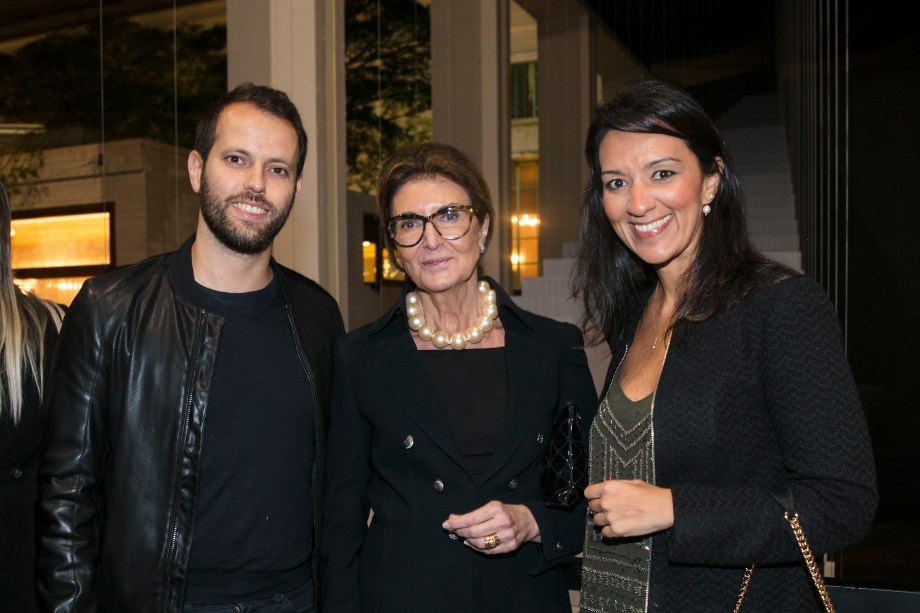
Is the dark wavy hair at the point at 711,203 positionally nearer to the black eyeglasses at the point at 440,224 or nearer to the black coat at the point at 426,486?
the black eyeglasses at the point at 440,224

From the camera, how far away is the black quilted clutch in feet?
7.02

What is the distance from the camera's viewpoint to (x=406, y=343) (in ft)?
7.86

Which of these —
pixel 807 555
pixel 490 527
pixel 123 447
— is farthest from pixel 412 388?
pixel 807 555

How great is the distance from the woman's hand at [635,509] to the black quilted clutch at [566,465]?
45cm

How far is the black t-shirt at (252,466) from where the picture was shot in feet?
7.27

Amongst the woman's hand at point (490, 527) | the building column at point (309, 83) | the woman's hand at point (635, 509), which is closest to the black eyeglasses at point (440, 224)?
the woman's hand at point (490, 527)

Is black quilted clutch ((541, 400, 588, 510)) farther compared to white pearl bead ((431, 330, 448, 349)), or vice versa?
white pearl bead ((431, 330, 448, 349))

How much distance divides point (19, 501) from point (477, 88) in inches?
338

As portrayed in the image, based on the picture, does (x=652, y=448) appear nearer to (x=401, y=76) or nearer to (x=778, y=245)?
(x=401, y=76)

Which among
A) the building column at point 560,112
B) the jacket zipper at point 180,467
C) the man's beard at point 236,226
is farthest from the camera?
the building column at point 560,112

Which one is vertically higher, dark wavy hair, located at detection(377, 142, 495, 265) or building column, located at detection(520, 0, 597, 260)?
building column, located at detection(520, 0, 597, 260)

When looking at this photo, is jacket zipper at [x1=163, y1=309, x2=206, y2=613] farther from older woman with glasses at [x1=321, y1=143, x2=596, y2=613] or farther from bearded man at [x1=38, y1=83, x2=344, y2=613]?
older woman with glasses at [x1=321, y1=143, x2=596, y2=613]

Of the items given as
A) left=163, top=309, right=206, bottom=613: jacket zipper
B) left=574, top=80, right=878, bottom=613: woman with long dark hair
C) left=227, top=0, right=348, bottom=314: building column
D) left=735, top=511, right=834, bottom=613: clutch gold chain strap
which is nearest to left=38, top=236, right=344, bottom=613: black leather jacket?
left=163, top=309, right=206, bottom=613: jacket zipper

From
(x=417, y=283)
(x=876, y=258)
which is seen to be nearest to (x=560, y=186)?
(x=876, y=258)
